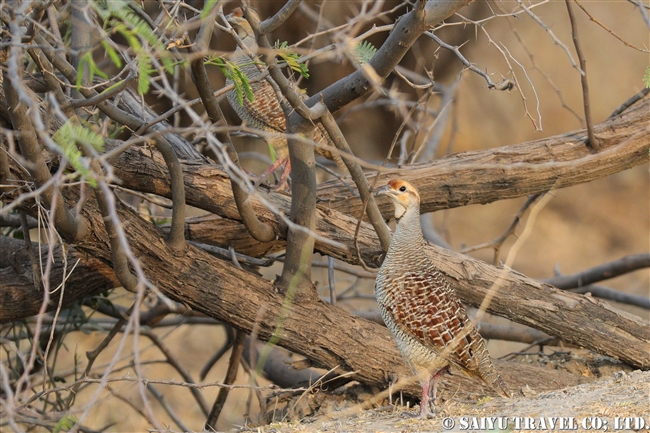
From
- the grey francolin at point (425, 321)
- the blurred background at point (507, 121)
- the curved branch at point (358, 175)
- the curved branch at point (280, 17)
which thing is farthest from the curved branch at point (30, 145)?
the blurred background at point (507, 121)

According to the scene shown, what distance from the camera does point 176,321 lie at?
6109 mm

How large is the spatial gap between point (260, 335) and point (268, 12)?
5.89 metres

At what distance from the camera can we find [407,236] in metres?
3.77

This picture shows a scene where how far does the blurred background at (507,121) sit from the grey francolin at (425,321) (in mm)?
4198

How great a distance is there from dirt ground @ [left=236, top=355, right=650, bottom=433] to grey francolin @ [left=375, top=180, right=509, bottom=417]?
0.58 ft

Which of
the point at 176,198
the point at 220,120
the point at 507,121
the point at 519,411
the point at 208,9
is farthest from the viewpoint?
the point at 507,121

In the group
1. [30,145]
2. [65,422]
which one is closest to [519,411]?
[65,422]

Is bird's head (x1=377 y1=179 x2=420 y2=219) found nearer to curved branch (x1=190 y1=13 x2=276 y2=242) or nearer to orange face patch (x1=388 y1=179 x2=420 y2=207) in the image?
orange face patch (x1=388 y1=179 x2=420 y2=207)

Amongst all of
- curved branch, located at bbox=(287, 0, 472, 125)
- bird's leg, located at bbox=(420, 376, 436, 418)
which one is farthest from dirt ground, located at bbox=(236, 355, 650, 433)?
curved branch, located at bbox=(287, 0, 472, 125)

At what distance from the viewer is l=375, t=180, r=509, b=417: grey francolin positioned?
348cm

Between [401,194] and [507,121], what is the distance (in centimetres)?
566

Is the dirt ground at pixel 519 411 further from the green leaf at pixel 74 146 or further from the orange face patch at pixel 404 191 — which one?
the green leaf at pixel 74 146

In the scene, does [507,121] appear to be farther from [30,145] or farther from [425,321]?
[30,145]

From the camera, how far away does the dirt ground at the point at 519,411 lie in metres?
2.81
